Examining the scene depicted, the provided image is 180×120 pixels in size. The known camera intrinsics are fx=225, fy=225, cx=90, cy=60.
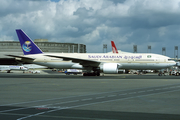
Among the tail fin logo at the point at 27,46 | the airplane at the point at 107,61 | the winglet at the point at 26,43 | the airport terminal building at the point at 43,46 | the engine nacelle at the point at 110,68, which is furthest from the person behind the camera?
the airport terminal building at the point at 43,46

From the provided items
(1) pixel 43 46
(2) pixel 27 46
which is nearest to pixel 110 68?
(2) pixel 27 46

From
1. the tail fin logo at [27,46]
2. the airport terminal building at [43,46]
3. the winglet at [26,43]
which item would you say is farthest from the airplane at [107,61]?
the airport terminal building at [43,46]

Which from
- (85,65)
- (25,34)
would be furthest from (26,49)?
(85,65)

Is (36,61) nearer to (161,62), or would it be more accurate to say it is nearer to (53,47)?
(161,62)

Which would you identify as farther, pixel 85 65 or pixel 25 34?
pixel 25 34

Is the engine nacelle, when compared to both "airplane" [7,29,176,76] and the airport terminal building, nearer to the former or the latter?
"airplane" [7,29,176,76]

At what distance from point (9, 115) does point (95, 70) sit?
35.0 meters

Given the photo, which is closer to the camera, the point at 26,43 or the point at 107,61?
the point at 107,61

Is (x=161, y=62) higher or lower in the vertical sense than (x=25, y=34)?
lower

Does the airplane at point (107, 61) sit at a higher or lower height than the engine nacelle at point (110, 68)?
higher

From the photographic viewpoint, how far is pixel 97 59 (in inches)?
1750

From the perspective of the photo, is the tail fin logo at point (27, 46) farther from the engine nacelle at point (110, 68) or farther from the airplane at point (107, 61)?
the engine nacelle at point (110, 68)

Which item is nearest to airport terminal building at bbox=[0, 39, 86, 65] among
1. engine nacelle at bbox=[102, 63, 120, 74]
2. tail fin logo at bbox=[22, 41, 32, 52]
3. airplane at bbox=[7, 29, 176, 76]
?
tail fin logo at bbox=[22, 41, 32, 52]

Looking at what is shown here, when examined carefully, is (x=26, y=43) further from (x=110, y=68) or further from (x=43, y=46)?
(x=43, y=46)
